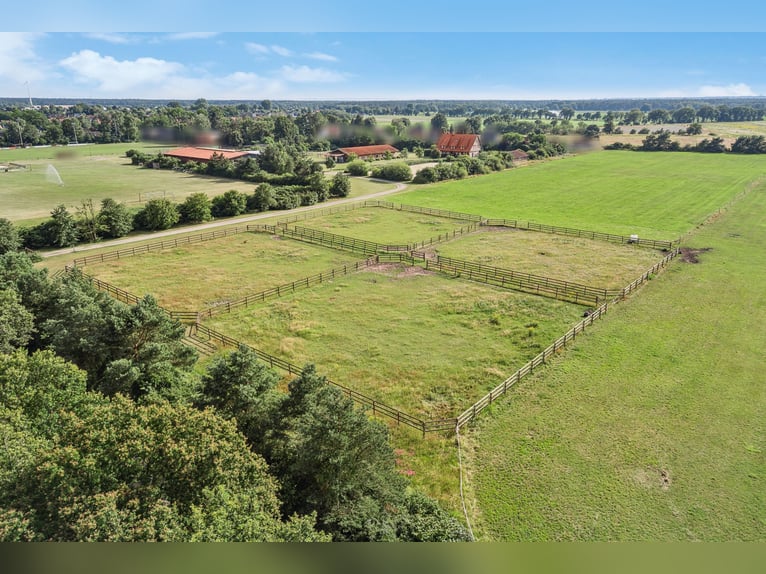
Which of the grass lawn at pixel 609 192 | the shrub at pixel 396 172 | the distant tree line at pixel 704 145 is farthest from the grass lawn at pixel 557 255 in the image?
the distant tree line at pixel 704 145

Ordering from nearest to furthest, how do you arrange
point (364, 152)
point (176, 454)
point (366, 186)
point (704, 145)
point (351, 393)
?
1. point (176, 454)
2. point (351, 393)
3. point (366, 186)
4. point (364, 152)
5. point (704, 145)

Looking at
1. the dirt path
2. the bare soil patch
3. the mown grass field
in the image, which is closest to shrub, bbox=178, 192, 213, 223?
the dirt path

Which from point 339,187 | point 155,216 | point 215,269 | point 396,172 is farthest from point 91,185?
point 215,269

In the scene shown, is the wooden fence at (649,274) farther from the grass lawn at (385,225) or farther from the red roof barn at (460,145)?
the red roof barn at (460,145)

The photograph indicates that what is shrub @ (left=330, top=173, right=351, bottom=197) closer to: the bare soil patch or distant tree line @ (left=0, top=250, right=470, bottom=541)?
the bare soil patch

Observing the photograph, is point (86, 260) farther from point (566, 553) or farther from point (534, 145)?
point (534, 145)

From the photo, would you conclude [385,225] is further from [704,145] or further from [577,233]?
[704,145]
